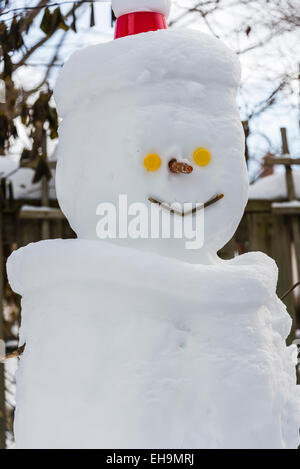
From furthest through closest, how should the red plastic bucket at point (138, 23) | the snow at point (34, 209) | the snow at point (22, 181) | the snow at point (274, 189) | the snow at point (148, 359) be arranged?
1. the snow at point (274, 189)
2. the snow at point (22, 181)
3. the snow at point (34, 209)
4. the red plastic bucket at point (138, 23)
5. the snow at point (148, 359)

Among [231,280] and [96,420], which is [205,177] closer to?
[231,280]

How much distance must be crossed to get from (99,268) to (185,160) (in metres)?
0.36

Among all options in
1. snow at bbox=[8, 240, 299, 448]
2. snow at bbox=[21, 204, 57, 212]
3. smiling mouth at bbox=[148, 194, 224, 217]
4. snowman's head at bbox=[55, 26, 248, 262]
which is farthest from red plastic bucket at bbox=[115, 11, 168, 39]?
snow at bbox=[21, 204, 57, 212]

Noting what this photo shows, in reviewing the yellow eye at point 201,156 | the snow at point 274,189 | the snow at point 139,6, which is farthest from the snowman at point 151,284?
the snow at point 274,189

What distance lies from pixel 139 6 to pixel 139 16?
29mm

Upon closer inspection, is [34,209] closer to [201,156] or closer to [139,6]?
[139,6]

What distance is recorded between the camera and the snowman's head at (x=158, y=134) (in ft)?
5.07

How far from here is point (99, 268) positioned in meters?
1.44

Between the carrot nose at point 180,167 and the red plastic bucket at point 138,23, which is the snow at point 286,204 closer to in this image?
the red plastic bucket at point 138,23

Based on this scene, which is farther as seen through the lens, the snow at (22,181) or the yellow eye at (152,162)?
the snow at (22,181)

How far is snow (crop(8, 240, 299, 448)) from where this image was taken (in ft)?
4.53

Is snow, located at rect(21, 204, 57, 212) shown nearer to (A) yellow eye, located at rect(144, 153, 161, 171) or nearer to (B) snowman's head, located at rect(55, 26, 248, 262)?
(B) snowman's head, located at rect(55, 26, 248, 262)

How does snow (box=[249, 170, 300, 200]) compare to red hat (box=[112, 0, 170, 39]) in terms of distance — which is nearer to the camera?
red hat (box=[112, 0, 170, 39])

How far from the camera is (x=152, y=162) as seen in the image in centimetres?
153
